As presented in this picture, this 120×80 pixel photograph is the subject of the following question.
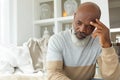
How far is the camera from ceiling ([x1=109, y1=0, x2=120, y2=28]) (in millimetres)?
1793

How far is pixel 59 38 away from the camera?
1017mm

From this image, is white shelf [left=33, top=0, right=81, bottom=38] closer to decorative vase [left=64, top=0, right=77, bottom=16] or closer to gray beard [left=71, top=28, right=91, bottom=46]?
decorative vase [left=64, top=0, right=77, bottom=16]

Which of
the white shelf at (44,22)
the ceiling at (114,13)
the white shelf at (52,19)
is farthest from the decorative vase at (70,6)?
the ceiling at (114,13)

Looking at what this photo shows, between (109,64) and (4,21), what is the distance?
141 centimetres

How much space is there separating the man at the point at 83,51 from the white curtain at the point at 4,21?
119 centimetres

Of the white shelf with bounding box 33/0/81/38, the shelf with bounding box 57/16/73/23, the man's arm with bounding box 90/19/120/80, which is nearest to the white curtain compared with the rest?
the white shelf with bounding box 33/0/81/38

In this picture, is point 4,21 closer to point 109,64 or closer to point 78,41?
point 78,41

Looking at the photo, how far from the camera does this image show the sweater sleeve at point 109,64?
3.09ft

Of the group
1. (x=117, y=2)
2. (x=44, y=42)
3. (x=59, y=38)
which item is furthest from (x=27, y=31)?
(x=59, y=38)

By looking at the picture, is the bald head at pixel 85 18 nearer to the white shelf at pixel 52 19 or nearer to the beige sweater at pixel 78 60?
the beige sweater at pixel 78 60

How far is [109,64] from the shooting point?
37.4 inches

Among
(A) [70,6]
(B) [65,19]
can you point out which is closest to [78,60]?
(B) [65,19]

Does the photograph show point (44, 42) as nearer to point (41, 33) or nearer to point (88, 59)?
point (41, 33)

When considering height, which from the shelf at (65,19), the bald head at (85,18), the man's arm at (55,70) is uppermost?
the shelf at (65,19)
